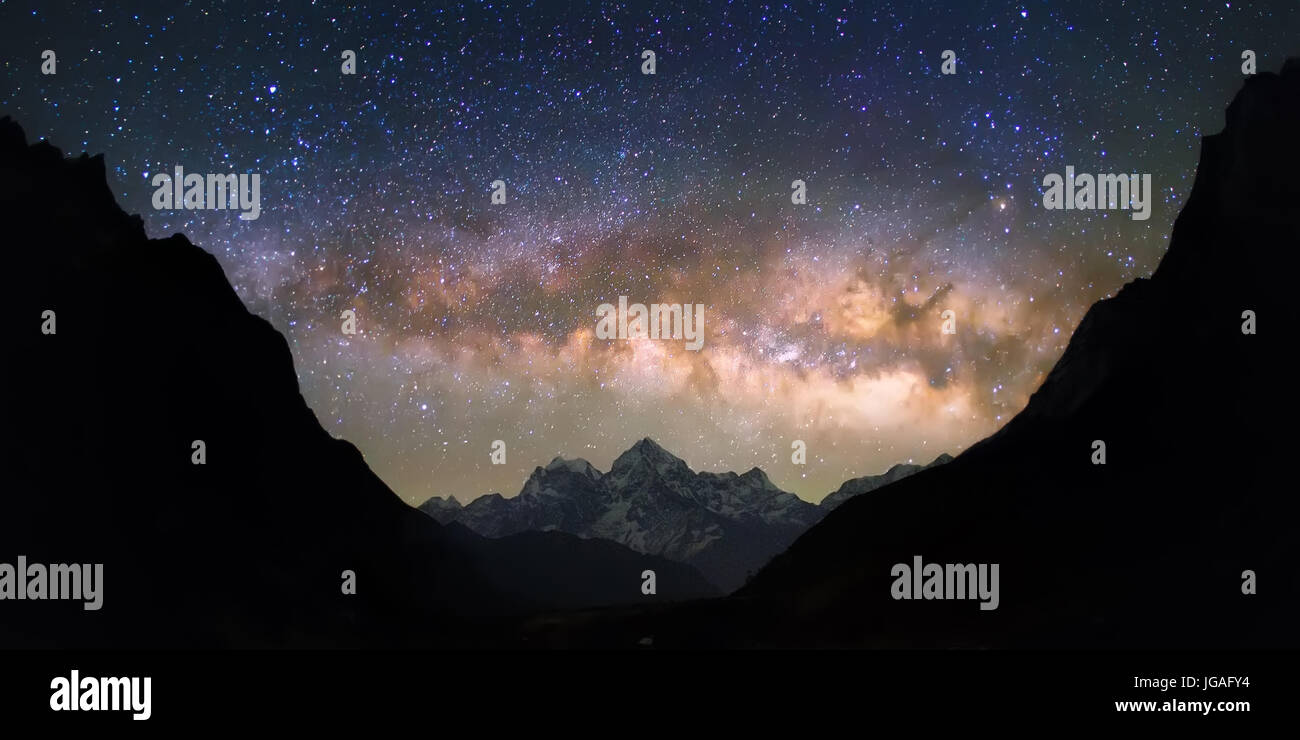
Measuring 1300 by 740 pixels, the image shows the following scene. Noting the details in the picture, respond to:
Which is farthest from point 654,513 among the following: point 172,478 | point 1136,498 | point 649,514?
point 172,478

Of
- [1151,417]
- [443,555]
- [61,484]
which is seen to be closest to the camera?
[61,484]

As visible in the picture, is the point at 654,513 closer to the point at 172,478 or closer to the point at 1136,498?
the point at 1136,498

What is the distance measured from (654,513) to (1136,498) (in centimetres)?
4789

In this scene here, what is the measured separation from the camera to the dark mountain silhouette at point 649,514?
4200cm

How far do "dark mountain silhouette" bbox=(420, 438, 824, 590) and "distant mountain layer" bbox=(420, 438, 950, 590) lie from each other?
7 centimetres

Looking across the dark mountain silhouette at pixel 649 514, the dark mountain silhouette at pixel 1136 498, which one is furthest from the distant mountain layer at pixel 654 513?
the dark mountain silhouette at pixel 1136 498

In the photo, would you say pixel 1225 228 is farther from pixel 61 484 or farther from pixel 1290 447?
pixel 61 484

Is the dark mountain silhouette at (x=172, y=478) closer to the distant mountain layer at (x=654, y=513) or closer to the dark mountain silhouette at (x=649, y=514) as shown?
the dark mountain silhouette at (x=649, y=514)

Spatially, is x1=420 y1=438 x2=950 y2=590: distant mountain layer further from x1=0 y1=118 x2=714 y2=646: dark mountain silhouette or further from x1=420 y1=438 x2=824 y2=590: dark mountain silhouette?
x1=0 y1=118 x2=714 y2=646: dark mountain silhouette

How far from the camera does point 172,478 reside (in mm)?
24922
